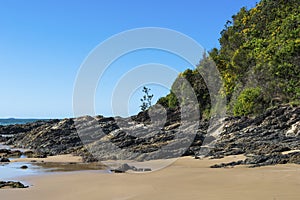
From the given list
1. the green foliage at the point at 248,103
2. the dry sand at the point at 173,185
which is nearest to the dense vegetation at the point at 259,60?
the green foliage at the point at 248,103

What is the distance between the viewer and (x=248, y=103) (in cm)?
3484

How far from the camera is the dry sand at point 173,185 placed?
30.9 ft

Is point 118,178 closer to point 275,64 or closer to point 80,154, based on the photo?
point 80,154

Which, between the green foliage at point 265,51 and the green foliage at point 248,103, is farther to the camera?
the green foliage at point 248,103

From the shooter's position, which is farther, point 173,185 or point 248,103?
point 248,103

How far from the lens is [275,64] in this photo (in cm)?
3312

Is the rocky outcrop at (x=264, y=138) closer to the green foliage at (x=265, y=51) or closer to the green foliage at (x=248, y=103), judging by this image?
the green foliage at (x=248, y=103)

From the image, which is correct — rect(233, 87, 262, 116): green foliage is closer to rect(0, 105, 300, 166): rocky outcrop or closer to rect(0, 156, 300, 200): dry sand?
rect(0, 105, 300, 166): rocky outcrop

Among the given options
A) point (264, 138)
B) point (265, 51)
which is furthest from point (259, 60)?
point (264, 138)

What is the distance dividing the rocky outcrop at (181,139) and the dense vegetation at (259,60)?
4.35 m

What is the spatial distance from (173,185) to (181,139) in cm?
1162

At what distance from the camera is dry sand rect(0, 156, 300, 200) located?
9.43 meters

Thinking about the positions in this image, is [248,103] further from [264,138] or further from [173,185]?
[173,185]

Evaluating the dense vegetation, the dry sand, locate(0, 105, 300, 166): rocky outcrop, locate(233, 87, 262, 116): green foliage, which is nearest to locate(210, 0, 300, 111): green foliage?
the dense vegetation
